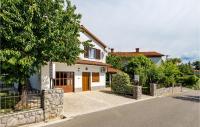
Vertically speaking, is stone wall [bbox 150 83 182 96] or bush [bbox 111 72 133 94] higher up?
bush [bbox 111 72 133 94]

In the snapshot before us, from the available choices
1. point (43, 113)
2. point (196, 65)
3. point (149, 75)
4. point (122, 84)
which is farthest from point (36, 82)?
point (196, 65)

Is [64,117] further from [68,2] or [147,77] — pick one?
[147,77]

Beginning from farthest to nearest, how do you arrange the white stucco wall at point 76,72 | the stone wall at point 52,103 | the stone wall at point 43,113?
the white stucco wall at point 76,72
the stone wall at point 52,103
the stone wall at point 43,113

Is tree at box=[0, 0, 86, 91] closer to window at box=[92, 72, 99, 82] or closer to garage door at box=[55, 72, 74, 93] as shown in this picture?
garage door at box=[55, 72, 74, 93]

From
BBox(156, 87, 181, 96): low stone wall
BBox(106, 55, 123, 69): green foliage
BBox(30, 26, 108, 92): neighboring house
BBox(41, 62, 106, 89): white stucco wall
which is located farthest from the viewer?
BBox(106, 55, 123, 69): green foliage

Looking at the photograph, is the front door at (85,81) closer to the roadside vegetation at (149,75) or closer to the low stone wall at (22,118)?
the roadside vegetation at (149,75)

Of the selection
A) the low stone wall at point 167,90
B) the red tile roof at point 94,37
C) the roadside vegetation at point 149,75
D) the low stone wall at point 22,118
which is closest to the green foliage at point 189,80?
the roadside vegetation at point 149,75

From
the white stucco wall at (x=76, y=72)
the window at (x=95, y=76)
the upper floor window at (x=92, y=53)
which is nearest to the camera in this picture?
the white stucco wall at (x=76, y=72)

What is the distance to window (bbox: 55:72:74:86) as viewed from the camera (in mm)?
23328

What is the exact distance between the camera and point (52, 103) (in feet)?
42.2

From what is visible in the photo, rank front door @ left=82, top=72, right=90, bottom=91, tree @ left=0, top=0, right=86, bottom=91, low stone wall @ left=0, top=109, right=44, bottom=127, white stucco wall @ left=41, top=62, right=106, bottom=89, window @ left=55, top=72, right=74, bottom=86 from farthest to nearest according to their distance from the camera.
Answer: front door @ left=82, top=72, right=90, bottom=91
window @ left=55, top=72, right=74, bottom=86
white stucco wall @ left=41, top=62, right=106, bottom=89
tree @ left=0, top=0, right=86, bottom=91
low stone wall @ left=0, top=109, right=44, bottom=127

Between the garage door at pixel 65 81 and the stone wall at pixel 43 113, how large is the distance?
997cm

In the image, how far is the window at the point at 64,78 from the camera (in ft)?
76.5

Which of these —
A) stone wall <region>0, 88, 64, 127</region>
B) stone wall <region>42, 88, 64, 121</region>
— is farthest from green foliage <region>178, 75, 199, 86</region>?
stone wall <region>0, 88, 64, 127</region>
